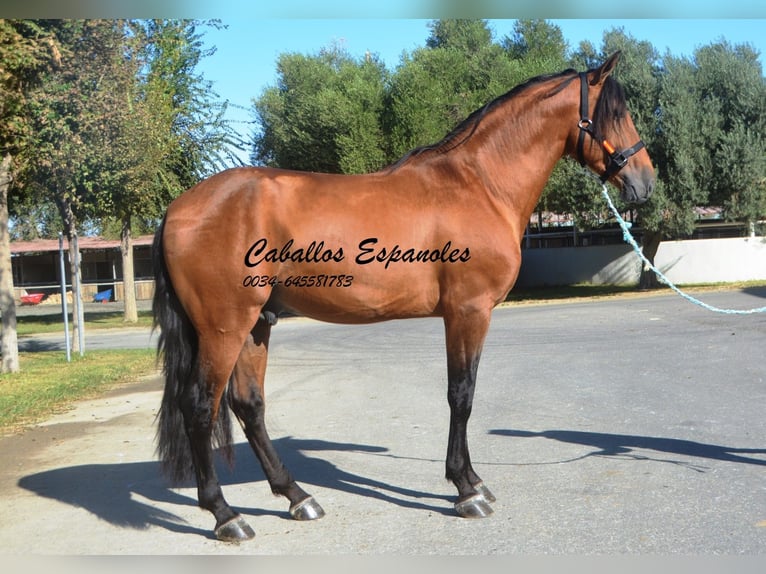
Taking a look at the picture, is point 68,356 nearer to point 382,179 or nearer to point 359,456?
point 359,456

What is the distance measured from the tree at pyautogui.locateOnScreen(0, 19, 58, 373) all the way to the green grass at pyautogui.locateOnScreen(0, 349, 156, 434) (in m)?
0.97

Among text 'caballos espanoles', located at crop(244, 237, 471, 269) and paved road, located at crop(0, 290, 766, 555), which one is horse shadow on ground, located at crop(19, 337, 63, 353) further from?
text 'caballos espanoles', located at crop(244, 237, 471, 269)

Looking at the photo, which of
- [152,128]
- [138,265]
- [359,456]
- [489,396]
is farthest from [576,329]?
[138,265]

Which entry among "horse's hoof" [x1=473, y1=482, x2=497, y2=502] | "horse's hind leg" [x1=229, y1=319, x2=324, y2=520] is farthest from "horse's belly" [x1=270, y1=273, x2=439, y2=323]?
"horse's hoof" [x1=473, y1=482, x2=497, y2=502]

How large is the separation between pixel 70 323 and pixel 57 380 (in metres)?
18.3

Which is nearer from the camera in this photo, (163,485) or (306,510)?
(306,510)

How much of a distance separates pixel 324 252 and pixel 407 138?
2001 cm

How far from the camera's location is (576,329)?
1539 cm

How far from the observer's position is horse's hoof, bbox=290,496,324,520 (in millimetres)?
4496

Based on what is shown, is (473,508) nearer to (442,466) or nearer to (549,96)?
(442,466)

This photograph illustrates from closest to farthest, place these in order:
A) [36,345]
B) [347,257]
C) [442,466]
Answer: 1. [347,257]
2. [442,466]
3. [36,345]

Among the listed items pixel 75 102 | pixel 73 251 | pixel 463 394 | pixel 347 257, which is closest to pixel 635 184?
pixel 463 394

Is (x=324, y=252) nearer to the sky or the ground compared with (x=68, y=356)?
nearer to the sky

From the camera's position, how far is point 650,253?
2702cm
